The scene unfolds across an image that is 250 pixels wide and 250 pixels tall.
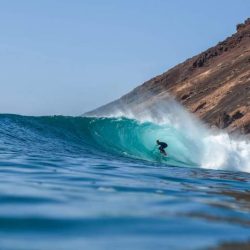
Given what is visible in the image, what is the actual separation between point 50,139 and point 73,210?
11904 millimetres

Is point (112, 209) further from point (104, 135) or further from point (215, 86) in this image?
point (215, 86)

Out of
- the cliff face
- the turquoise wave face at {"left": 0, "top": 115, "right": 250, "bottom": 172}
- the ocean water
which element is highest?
the cliff face

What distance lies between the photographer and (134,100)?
2987 inches

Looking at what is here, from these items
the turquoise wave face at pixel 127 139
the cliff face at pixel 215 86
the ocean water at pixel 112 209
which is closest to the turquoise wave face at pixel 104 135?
the turquoise wave face at pixel 127 139

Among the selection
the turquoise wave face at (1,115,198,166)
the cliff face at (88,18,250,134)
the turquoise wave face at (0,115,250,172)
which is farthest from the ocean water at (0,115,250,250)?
the cliff face at (88,18,250,134)

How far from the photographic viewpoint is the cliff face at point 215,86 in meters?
42.6

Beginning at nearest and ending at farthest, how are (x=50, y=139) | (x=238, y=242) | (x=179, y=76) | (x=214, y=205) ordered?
1. (x=238, y=242)
2. (x=214, y=205)
3. (x=50, y=139)
4. (x=179, y=76)

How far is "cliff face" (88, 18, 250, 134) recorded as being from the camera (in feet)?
140

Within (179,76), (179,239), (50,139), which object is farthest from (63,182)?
(179,76)

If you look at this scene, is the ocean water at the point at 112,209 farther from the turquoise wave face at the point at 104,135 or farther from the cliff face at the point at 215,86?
the cliff face at the point at 215,86

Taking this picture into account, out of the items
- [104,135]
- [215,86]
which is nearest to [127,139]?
[104,135]

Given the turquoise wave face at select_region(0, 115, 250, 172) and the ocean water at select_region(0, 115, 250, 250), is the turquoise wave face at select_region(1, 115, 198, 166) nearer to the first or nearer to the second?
the turquoise wave face at select_region(0, 115, 250, 172)

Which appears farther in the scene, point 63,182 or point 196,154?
point 196,154

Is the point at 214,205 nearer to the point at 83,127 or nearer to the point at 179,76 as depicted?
the point at 83,127
